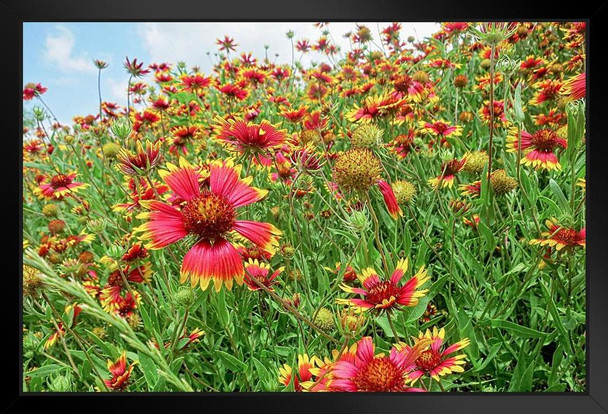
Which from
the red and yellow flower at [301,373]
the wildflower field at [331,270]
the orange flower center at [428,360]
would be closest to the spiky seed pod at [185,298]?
the wildflower field at [331,270]

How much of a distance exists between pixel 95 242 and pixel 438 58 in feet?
3.03

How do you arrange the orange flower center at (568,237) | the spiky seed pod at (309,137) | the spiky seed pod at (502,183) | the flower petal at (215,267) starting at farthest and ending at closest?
the spiky seed pod at (309,137) < the spiky seed pod at (502,183) < the orange flower center at (568,237) < the flower petal at (215,267)

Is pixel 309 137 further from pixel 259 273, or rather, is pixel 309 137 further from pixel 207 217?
pixel 207 217

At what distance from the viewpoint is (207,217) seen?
423 mm

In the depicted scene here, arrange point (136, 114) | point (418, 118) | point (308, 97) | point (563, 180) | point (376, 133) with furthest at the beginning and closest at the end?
point (308, 97) → point (136, 114) → point (418, 118) → point (563, 180) → point (376, 133)

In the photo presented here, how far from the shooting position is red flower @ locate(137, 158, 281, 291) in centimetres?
41

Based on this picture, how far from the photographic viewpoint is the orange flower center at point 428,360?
0.43 m

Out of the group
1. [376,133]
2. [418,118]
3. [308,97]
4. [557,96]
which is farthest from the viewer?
[308,97]

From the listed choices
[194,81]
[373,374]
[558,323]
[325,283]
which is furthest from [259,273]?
[194,81]

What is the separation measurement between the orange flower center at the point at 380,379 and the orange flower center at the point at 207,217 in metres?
0.19

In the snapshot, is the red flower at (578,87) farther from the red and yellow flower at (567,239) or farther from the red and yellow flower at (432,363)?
the red and yellow flower at (432,363)
